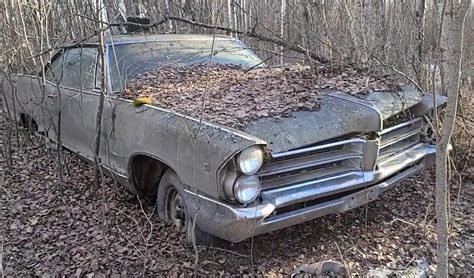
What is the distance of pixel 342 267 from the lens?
298cm

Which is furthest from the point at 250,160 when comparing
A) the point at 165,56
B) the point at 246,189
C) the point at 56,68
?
the point at 56,68

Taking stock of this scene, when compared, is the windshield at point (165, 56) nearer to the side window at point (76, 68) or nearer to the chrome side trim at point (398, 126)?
the side window at point (76, 68)

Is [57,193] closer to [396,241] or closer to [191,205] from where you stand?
[191,205]

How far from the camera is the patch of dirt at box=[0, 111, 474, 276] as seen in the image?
10.7ft

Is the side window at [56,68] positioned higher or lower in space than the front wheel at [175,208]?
higher

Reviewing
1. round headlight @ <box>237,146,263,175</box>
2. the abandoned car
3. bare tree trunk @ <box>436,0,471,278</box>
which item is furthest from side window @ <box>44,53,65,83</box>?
bare tree trunk @ <box>436,0,471,278</box>

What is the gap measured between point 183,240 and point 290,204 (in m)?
0.99

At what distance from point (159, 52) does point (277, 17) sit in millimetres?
6007

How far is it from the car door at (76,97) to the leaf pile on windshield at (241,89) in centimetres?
55

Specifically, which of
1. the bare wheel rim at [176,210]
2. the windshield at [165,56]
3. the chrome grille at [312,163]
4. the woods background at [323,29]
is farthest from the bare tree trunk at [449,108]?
the windshield at [165,56]

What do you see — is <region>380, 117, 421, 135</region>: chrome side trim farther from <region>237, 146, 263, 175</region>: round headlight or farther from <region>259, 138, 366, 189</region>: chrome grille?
<region>237, 146, 263, 175</region>: round headlight

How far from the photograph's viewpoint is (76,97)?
4680 millimetres

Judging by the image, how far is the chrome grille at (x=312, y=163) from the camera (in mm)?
3031

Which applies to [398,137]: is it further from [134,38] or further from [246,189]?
[134,38]
